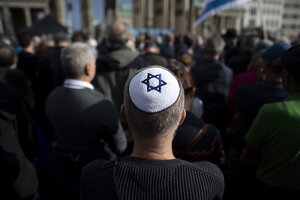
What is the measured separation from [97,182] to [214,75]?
9.66 feet

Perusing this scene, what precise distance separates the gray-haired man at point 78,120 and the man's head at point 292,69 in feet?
5.16

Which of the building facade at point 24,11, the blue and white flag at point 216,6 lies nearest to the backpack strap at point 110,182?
the blue and white flag at point 216,6

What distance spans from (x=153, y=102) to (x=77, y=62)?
1.54 meters

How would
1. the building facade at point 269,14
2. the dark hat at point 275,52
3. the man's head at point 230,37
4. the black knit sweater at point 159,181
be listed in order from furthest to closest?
the building facade at point 269,14
the man's head at point 230,37
the dark hat at point 275,52
the black knit sweater at point 159,181

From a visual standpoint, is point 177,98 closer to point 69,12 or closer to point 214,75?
point 214,75

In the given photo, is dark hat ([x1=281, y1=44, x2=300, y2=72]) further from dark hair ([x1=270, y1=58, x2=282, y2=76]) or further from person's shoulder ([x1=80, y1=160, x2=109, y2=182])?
person's shoulder ([x1=80, y1=160, x2=109, y2=182])

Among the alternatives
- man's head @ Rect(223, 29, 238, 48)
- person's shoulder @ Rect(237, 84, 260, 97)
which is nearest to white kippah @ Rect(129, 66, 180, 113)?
person's shoulder @ Rect(237, 84, 260, 97)

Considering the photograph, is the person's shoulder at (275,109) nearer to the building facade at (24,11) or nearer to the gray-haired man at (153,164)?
the gray-haired man at (153,164)

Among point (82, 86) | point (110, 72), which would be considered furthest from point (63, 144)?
point (110, 72)

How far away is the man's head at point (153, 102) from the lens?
970 millimetres

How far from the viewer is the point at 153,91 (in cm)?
96

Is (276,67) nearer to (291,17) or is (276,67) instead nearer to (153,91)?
(153,91)

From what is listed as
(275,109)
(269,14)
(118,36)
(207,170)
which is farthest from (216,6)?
(269,14)

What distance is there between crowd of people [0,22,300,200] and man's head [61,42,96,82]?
1 centimetres
